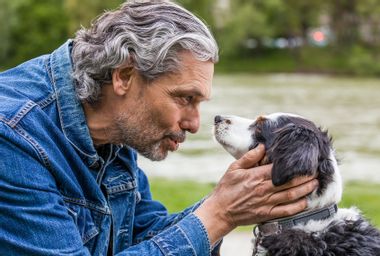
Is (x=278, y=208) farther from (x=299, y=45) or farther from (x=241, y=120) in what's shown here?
(x=299, y=45)

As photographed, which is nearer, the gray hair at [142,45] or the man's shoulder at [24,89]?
the man's shoulder at [24,89]

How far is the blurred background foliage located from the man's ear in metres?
44.8

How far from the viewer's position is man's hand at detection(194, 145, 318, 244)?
283 centimetres

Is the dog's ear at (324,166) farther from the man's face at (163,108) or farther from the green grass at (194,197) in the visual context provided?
the green grass at (194,197)

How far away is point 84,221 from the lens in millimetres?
2967

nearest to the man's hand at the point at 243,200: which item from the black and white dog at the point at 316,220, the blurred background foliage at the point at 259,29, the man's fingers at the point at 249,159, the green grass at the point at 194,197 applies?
the man's fingers at the point at 249,159

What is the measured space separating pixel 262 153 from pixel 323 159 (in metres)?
0.30

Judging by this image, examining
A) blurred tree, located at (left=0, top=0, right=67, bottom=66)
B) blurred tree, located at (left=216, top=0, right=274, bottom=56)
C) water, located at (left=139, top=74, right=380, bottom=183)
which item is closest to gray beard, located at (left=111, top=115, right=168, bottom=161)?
water, located at (left=139, top=74, right=380, bottom=183)

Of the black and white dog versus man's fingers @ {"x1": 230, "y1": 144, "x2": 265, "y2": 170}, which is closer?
man's fingers @ {"x1": 230, "y1": 144, "x2": 265, "y2": 170}

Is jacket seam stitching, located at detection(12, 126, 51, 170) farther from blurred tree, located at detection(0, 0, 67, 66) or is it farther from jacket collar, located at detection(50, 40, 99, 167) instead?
blurred tree, located at detection(0, 0, 67, 66)

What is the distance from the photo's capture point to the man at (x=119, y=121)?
2.69 metres

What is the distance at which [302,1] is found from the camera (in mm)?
52781

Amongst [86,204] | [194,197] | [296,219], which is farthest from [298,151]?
[194,197]

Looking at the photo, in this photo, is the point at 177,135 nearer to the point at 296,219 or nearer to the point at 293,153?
the point at 293,153
